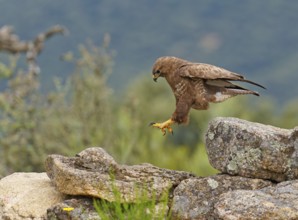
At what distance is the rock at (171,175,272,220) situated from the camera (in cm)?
923

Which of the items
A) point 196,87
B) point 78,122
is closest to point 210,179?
point 196,87


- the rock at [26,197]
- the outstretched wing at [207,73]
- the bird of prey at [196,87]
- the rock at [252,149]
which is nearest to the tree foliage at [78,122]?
the rock at [26,197]

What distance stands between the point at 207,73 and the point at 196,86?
8.6 inches

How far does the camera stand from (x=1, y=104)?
22.1 m

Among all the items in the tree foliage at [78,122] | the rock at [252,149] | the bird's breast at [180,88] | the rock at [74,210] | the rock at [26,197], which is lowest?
the rock at [74,210]

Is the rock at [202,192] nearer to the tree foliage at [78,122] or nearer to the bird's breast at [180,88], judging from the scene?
the bird's breast at [180,88]

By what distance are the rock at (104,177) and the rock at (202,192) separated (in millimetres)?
213

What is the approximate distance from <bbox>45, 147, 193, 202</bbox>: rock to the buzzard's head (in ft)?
3.79

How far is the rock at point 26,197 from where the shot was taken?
32.9 ft

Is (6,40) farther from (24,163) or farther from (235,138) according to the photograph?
(235,138)

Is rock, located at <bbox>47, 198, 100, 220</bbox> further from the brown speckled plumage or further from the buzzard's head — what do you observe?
the buzzard's head

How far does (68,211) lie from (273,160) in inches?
94.5

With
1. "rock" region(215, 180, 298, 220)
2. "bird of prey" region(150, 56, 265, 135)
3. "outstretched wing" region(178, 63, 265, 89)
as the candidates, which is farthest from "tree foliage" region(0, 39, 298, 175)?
"rock" region(215, 180, 298, 220)

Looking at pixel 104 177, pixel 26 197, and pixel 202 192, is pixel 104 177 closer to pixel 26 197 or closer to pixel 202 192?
pixel 202 192
